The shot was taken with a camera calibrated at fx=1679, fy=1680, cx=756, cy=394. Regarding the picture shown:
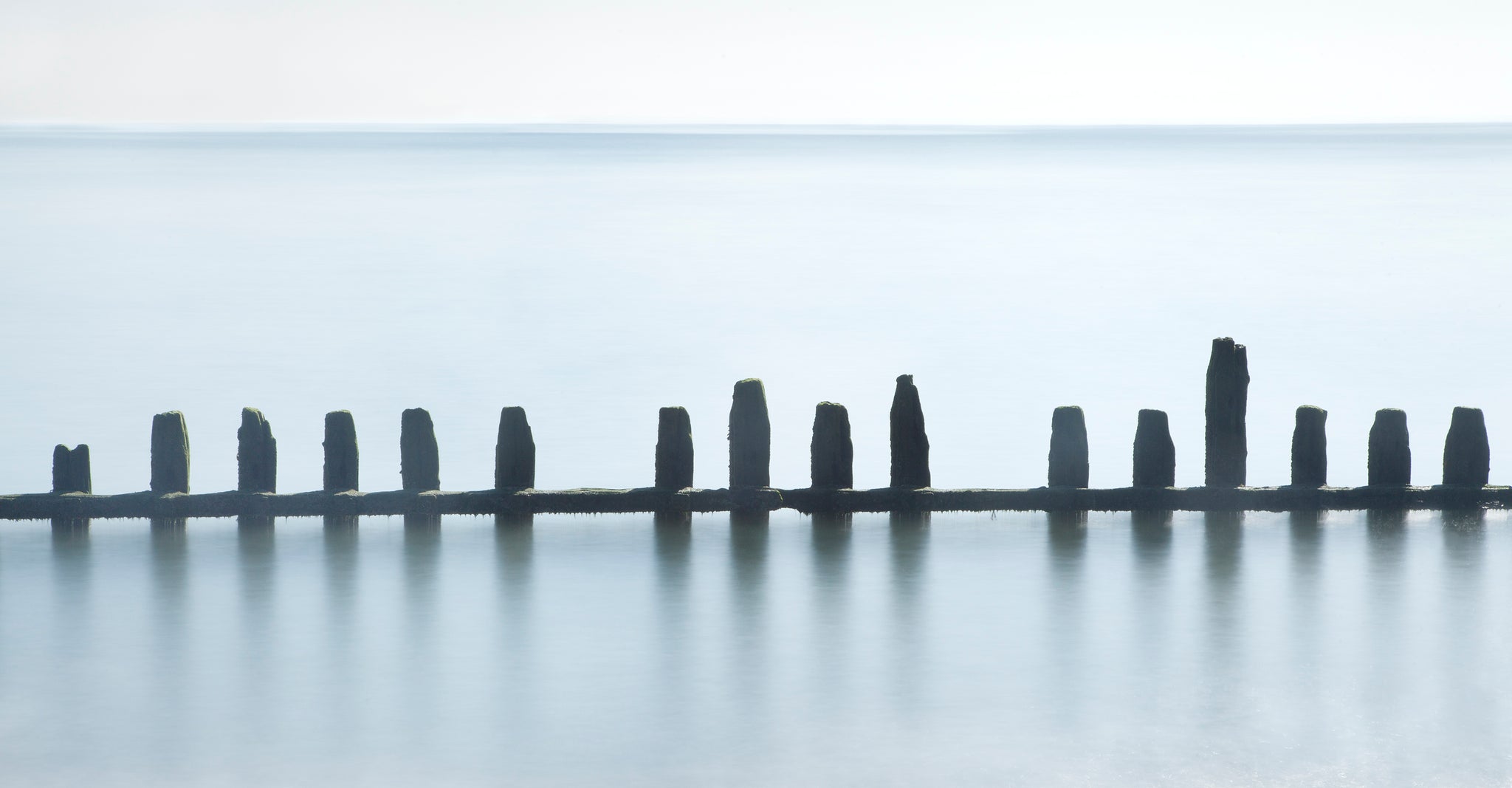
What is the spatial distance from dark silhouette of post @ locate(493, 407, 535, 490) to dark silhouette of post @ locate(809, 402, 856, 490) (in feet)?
5.72

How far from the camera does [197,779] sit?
6672mm

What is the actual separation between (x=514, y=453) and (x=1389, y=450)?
5.43m

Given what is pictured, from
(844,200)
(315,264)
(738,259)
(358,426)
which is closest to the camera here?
(358,426)

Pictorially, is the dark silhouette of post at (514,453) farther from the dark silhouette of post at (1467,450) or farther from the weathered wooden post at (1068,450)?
the dark silhouette of post at (1467,450)

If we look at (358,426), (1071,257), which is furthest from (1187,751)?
(1071,257)

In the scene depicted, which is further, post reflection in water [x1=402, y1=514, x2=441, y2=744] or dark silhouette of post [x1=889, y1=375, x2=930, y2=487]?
dark silhouette of post [x1=889, y1=375, x2=930, y2=487]

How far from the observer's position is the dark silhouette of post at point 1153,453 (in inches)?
407

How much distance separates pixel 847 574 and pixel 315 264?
39875 mm

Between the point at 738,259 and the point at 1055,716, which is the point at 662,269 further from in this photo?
the point at 1055,716

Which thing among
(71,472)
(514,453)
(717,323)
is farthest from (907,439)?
(717,323)

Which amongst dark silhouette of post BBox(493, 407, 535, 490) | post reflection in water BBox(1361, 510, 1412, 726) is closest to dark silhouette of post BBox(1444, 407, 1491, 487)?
post reflection in water BBox(1361, 510, 1412, 726)

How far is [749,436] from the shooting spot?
1013cm

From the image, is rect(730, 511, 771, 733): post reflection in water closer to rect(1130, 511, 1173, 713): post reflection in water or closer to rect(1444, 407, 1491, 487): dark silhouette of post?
rect(1130, 511, 1173, 713): post reflection in water

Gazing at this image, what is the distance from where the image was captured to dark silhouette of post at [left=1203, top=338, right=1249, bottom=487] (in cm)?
1035
